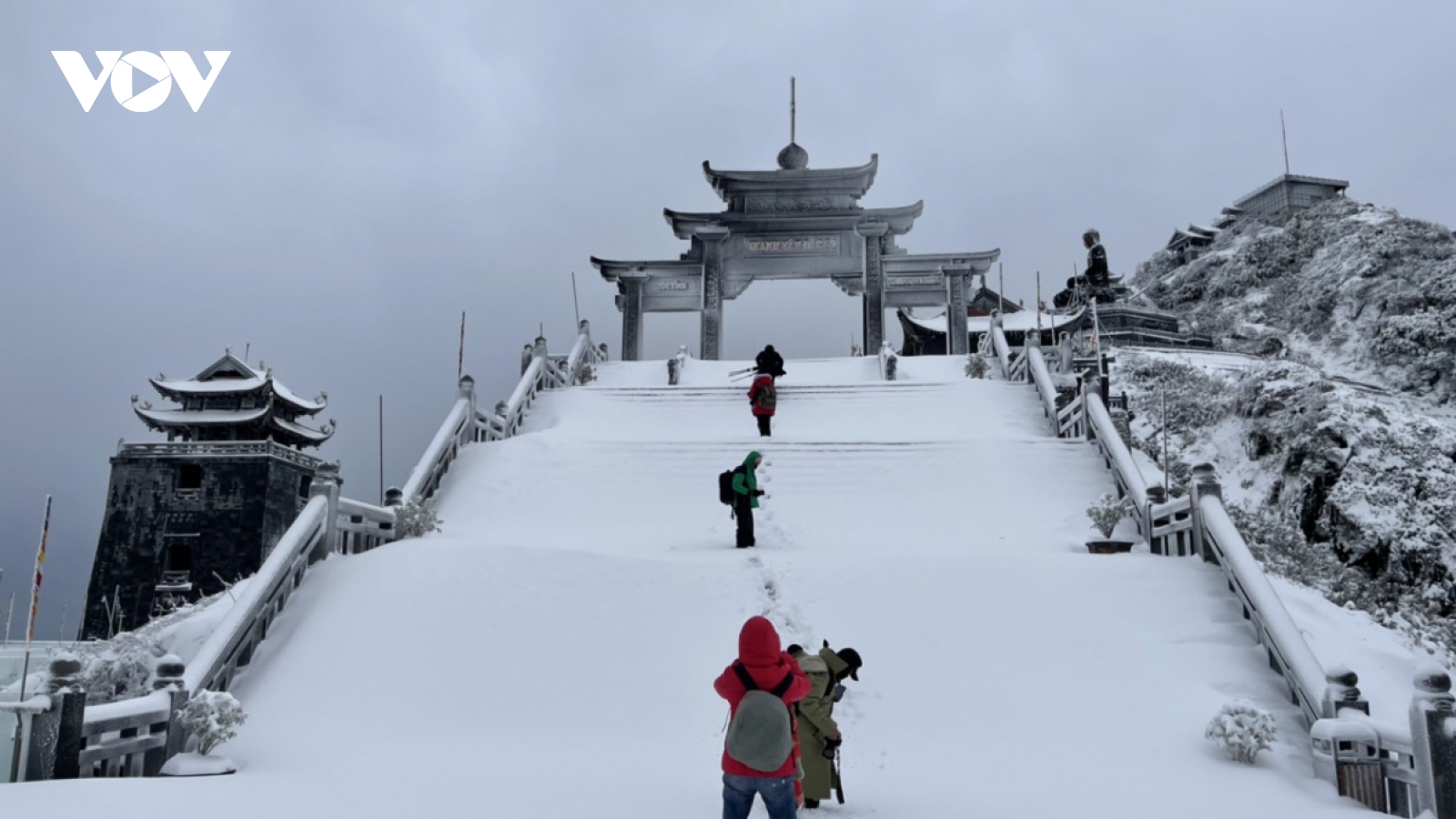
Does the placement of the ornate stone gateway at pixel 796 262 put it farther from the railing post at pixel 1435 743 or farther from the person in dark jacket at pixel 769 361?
the railing post at pixel 1435 743

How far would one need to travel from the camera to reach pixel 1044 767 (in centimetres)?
675

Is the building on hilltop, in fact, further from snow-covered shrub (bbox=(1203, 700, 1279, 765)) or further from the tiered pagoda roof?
snow-covered shrub (bbox=(1203, 700, 1279, 765))

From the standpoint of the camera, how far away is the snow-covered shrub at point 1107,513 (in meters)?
11.2

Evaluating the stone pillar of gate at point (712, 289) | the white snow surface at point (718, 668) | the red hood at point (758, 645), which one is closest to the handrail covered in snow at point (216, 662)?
the white snow surface at point (718, 668)

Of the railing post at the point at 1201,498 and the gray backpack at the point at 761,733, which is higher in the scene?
the railing post at the point at 1201,498

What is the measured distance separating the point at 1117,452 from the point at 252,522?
116 ft

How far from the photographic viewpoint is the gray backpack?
4.33 metres

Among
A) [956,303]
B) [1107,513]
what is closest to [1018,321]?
[956,303]

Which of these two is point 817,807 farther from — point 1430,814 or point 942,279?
point 942,279

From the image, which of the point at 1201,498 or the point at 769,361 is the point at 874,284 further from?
the point at 1201,498

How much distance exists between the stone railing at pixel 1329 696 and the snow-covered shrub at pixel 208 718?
734 cm

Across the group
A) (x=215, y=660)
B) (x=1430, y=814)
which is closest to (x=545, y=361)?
(x=215, y=660)

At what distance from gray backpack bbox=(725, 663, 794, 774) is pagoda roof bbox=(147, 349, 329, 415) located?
42.2 m

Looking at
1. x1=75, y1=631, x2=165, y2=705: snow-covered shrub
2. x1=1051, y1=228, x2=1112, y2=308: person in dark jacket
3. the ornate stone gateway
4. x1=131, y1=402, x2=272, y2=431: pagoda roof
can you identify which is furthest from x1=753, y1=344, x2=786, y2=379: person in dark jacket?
x1=131, y1=402, x2=272, y2=431: pagoda roof
